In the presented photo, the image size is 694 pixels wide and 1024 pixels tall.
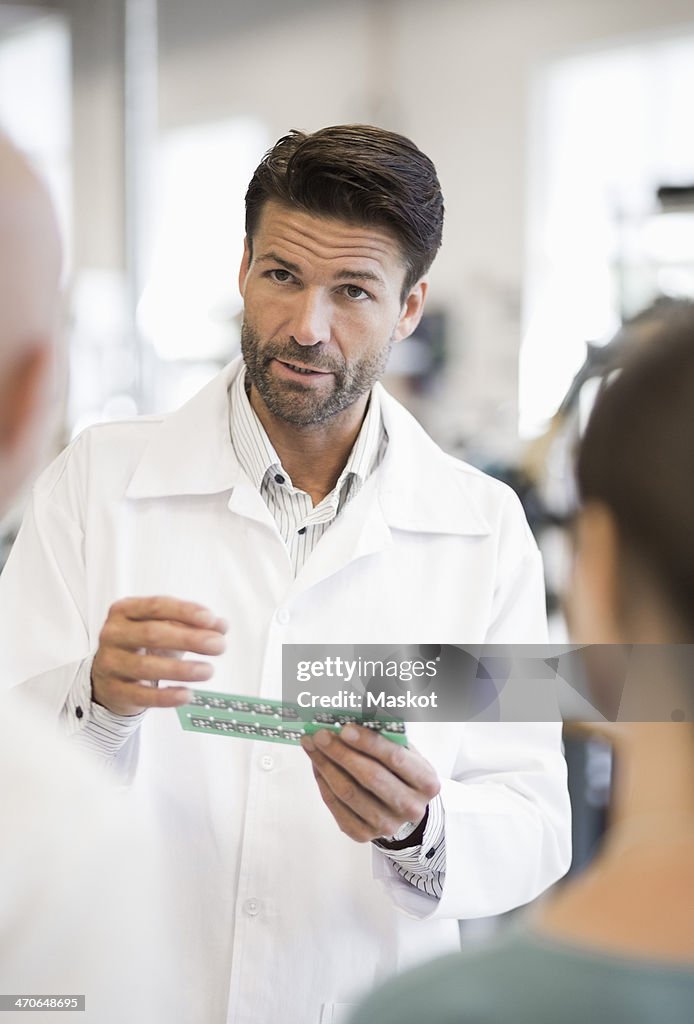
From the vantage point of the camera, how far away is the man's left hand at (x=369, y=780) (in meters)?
1.00

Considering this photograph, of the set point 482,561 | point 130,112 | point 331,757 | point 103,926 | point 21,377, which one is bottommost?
point 103,926

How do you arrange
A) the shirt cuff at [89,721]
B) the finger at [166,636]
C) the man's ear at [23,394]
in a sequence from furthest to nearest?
the shirt cuff at [89,721] → the finger at [166,636] → the man's ear at [23,394]

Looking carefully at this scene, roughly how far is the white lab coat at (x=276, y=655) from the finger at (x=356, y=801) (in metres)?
0.10

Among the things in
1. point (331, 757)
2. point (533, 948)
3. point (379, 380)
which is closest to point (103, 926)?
point (533, 948)

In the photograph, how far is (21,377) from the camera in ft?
1.94

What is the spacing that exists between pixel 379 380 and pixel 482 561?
0.24 metres

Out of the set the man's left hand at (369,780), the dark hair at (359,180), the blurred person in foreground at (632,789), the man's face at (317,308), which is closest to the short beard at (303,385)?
the man's face at (317,308)

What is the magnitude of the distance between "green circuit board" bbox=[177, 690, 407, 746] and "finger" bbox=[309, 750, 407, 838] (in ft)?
0.10

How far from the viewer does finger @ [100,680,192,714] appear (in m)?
1.02

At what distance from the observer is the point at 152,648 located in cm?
101

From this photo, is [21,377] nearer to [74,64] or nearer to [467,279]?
[74,64]

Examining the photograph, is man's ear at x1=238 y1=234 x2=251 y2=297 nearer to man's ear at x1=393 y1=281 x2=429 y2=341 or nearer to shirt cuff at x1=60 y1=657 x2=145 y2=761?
man's ear at x1=393 y1=281 x2=429 y2=341

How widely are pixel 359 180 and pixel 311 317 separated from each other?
0.48 feet
